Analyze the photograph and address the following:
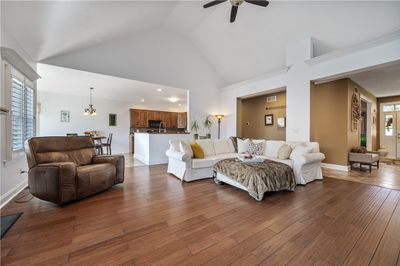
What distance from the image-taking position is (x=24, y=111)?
3.14 meters

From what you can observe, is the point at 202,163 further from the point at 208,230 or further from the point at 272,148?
the point at 208,230

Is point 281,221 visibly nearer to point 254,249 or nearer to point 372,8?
point 254,249

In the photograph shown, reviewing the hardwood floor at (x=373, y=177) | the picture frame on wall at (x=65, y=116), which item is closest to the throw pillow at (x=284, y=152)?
the hardwood floor at (x=373, y=177)

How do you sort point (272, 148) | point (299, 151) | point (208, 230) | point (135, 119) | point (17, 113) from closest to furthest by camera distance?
point (208, 230)
point (17, 113)
point (299, 151)
point (272, 148)
point (135, 119)

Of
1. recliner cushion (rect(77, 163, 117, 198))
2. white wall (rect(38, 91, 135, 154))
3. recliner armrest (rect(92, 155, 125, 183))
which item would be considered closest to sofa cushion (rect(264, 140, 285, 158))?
recliner armrest (rect(92, 155, 125, 183))

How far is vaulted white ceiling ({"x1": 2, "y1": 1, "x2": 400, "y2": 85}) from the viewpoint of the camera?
8.86ft

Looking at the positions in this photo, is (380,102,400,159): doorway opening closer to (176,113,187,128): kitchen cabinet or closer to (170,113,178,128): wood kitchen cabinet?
(176,113,187,128): kitchen cabinet

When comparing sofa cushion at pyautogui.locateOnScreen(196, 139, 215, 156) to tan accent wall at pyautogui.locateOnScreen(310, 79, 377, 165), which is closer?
sofa cushion at pyautogui.locateOnScreen(196, 139, 215, 156)

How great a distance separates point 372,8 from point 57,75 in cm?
773

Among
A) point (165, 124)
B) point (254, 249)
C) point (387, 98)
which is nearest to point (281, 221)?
point (254, 249)

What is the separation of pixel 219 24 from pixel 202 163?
4.32 metres

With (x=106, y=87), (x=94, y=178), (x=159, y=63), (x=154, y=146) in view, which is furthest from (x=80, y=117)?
(x=94, y=178)

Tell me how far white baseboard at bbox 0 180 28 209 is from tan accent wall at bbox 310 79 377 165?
614 cm

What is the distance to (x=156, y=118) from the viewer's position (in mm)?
9172
